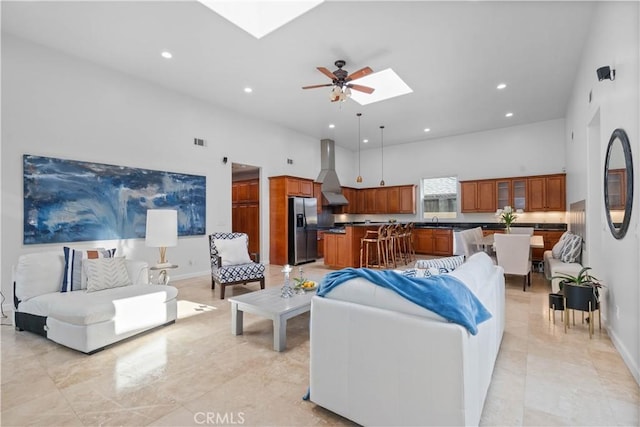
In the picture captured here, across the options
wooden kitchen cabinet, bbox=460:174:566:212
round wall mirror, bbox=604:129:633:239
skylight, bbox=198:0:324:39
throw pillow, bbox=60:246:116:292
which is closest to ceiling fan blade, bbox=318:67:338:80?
skylight, bbox=198:0:324:39

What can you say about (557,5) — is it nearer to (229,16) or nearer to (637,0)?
(637,0)

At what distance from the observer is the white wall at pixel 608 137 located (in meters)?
2.19

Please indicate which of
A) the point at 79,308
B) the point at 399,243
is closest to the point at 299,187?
the point at 399,243

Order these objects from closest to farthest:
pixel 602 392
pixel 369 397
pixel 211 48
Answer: pixel 369 397, pixel 602 392, pixel 211 48

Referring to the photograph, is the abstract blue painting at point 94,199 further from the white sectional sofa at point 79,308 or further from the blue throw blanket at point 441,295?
the blue throw blanket at point 441,295

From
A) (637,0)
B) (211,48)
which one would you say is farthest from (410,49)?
(211,48)

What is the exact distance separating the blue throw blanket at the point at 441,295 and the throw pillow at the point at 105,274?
282 centimetres

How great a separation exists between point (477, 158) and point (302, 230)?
5311 millimetres

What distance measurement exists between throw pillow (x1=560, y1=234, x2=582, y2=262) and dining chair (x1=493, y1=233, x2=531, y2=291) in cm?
44

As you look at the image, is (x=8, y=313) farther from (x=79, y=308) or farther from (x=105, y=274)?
(x=79, y=308)

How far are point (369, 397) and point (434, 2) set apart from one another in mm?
3706

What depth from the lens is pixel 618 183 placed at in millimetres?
2564

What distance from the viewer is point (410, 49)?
4039 mm

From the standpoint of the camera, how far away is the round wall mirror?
233 centimetres
